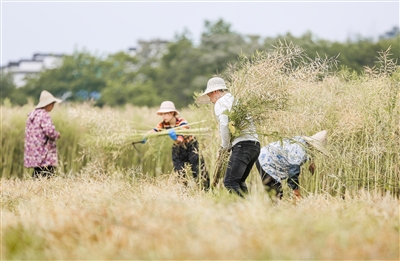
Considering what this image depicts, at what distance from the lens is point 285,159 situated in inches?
269

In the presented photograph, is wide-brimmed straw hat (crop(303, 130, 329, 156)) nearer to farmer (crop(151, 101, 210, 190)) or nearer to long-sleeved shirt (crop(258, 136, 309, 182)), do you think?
long-sleeved shirt (crop(258, 136, 309, 182))

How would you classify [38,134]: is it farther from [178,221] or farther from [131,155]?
[178,221]

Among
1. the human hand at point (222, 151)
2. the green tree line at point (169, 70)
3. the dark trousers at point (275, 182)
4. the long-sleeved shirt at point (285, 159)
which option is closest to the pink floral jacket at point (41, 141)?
the human hand at point (222, 151)

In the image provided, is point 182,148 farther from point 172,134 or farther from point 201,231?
point 201,231

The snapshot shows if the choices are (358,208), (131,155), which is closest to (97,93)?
(131,155)

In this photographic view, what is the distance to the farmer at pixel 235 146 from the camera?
652cm

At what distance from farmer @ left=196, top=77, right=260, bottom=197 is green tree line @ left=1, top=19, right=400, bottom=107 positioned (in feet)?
88.7

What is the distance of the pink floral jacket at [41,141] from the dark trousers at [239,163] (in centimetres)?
324

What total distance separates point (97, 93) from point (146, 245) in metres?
38.2

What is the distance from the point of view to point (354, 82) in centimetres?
775

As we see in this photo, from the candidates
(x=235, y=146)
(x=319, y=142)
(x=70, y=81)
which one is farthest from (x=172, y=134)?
(x=70, y=81)

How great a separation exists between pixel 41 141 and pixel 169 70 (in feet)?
100

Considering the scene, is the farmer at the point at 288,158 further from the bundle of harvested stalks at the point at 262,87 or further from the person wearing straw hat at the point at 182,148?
the person wearing straw hat at the point at 182,148

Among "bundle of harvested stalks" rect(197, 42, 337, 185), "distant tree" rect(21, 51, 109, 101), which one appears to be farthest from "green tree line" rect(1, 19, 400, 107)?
"bundle of harvested stalks" rect(197, 42, 337, 185)
